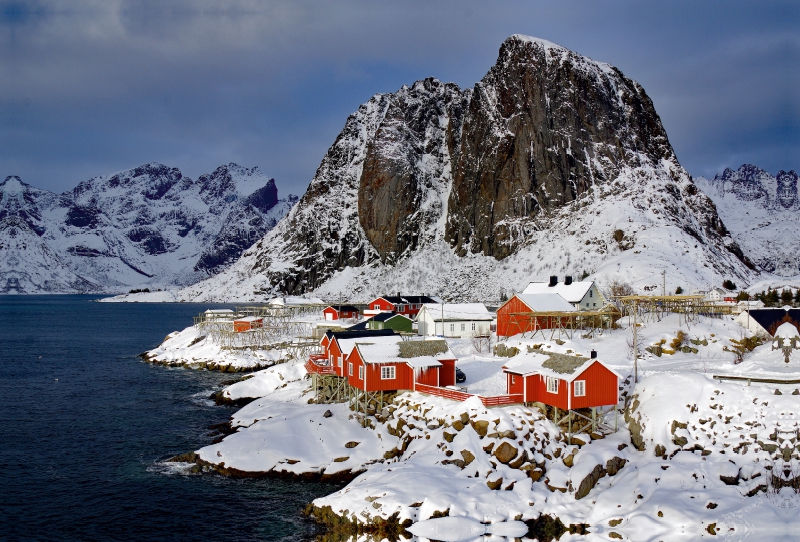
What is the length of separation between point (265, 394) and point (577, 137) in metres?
144

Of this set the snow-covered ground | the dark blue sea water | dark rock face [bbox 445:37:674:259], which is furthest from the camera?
dark rock face [bbox 445:37:674:259]

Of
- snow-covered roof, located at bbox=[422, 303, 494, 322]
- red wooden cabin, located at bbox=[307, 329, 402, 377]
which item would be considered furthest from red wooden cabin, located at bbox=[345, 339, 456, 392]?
snow-covered roof, located at bbox=[422, 303, 494, 322]

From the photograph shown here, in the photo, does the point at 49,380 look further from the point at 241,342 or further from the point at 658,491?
the point at 658,491

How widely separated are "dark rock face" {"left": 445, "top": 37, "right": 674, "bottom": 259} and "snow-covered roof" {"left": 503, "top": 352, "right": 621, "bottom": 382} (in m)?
137

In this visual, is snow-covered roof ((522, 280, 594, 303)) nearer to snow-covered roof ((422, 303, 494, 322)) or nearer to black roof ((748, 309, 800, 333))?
snow-covered roof ((422, 303, 494, 322))

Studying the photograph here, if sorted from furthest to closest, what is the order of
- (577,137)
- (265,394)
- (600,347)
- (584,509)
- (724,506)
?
(577,137) → (265,394) → (600,347) → (584,509) → (724,506)

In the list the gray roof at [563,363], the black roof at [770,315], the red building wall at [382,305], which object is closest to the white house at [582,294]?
the black roof at [770,315]

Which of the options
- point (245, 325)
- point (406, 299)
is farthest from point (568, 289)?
point (245, 325)

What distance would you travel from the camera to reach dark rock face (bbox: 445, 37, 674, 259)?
170m

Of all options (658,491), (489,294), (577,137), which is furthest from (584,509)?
(577,137)

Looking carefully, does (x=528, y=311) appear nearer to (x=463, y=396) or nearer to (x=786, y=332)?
(x=786, y=332)

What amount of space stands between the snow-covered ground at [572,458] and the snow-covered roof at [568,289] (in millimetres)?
27391

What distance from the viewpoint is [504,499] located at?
27.7m

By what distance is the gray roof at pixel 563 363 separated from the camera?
34906 millimetres
